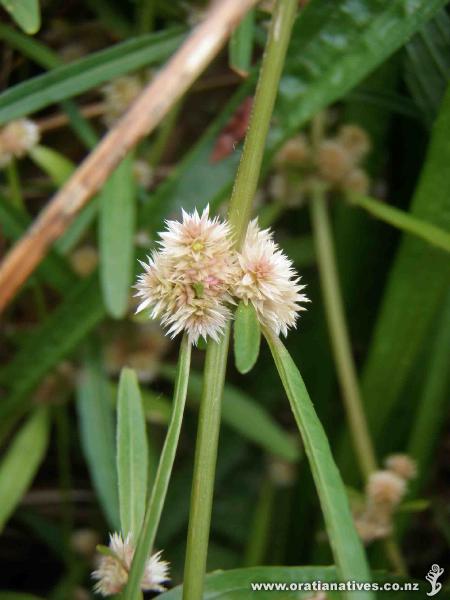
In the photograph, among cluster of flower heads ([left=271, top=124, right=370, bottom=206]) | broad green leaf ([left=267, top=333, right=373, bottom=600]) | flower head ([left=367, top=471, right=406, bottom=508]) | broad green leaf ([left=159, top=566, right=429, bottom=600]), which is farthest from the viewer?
cluster of flower heads ([left=271, top=124, right=370, bottom=206])

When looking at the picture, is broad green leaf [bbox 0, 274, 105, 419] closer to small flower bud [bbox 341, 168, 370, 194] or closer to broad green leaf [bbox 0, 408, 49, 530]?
broad green leaf [bbox 0, 408, 49, 530]

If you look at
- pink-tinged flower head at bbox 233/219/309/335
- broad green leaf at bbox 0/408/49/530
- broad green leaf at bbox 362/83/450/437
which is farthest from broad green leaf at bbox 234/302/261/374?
broad green leaf at bbox 0/408/49/530

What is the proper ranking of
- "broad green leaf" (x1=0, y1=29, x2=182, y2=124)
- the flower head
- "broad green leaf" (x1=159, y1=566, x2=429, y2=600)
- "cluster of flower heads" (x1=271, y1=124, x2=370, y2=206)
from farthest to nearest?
"cluster of flower heads" (x1=271, y1=124, x2=370, y2=206) → the flower head → "broad green leaf" (x1=0, y1=29, x2=182, y2=124) → "broad green leaf" (x1=159, y1=566, x2=429, y2=600)

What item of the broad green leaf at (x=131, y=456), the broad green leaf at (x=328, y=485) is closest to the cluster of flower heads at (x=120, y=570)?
the broad green leaf at (x=131, y=456)

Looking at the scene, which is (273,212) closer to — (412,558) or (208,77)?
(208,77)

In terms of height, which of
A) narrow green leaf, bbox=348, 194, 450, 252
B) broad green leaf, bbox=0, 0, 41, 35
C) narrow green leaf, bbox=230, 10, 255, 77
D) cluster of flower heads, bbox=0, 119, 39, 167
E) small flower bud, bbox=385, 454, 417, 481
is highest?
narrow green leaf, bbox=230, 10, 255, 77

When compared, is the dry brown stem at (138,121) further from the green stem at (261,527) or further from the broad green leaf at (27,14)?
the green stem at (261,527)
